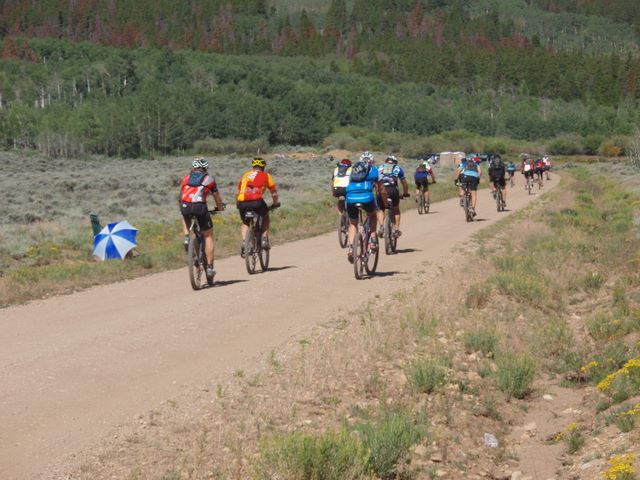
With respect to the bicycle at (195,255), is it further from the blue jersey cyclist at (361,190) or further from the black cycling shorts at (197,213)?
the blue jersey cyclist at (361,190)

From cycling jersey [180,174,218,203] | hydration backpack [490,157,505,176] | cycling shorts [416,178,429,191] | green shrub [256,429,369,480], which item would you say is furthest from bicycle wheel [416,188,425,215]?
green shrub [256,429,369,480]

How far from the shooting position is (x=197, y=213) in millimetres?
13719

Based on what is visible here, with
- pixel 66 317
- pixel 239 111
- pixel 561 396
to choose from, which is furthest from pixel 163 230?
pixel 239 111

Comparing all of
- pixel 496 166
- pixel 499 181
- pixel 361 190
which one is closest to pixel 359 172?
pixel 361 190

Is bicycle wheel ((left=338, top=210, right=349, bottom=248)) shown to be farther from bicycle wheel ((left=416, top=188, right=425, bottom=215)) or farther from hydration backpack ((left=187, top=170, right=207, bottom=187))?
bicycle wheel ((left=416, top=188, right=425, bottom=215))

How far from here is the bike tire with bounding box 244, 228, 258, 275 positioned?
606 inches

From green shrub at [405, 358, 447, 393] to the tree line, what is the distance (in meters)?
126

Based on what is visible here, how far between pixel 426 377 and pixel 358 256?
6.35 meters

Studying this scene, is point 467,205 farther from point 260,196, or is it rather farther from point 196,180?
point 196,180

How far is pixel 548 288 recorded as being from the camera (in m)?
14.3

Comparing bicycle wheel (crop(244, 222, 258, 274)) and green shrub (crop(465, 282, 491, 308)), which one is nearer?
green shrub (crop(465, 282, 491, 308))

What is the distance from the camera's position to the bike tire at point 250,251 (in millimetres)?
15398

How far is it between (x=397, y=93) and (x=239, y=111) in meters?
54.4

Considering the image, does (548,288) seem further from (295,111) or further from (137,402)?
(295,111)
